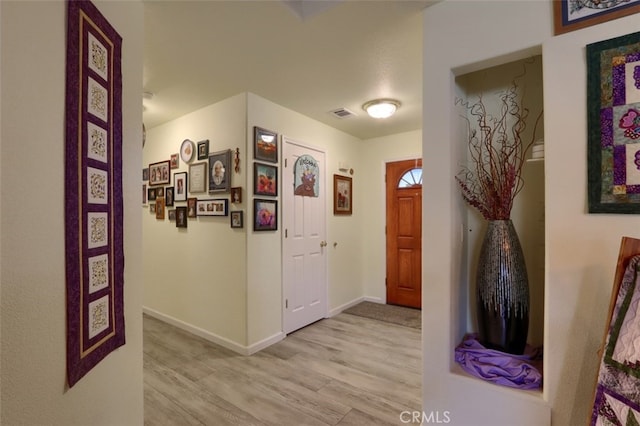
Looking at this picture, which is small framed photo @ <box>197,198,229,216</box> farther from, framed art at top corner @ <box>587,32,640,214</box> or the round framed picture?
framed art at top corner @ <box>587,32,640,214</box>

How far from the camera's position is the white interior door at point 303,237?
10.4 ft

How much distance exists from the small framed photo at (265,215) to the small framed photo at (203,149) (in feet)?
2.65

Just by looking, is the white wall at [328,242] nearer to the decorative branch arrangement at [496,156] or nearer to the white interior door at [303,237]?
the white interior door at [303,237]

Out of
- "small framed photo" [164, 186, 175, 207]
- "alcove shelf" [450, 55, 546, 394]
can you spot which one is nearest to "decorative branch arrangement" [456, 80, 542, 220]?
"alcove shelf" [450, 55, 546, 394]

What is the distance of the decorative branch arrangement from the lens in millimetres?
1605

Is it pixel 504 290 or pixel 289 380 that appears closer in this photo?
pixel 504 290

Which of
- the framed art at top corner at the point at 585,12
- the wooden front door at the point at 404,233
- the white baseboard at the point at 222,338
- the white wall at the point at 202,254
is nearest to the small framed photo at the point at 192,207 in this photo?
the white wall at the point at 202,254

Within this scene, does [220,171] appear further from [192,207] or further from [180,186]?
[180,186]

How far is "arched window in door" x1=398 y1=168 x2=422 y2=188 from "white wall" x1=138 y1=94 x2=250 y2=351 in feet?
7.59

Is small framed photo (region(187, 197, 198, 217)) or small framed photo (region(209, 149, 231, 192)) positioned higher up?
small framed photo (region(209, 149, 231, 192))

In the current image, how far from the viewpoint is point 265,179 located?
2.91 metres

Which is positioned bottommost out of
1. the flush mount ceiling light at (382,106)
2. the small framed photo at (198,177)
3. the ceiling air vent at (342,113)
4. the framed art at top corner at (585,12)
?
the small framed photo at (198,177)

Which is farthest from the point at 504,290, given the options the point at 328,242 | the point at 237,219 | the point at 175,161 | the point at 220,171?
the point at 175,161

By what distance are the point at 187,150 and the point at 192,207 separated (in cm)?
66
